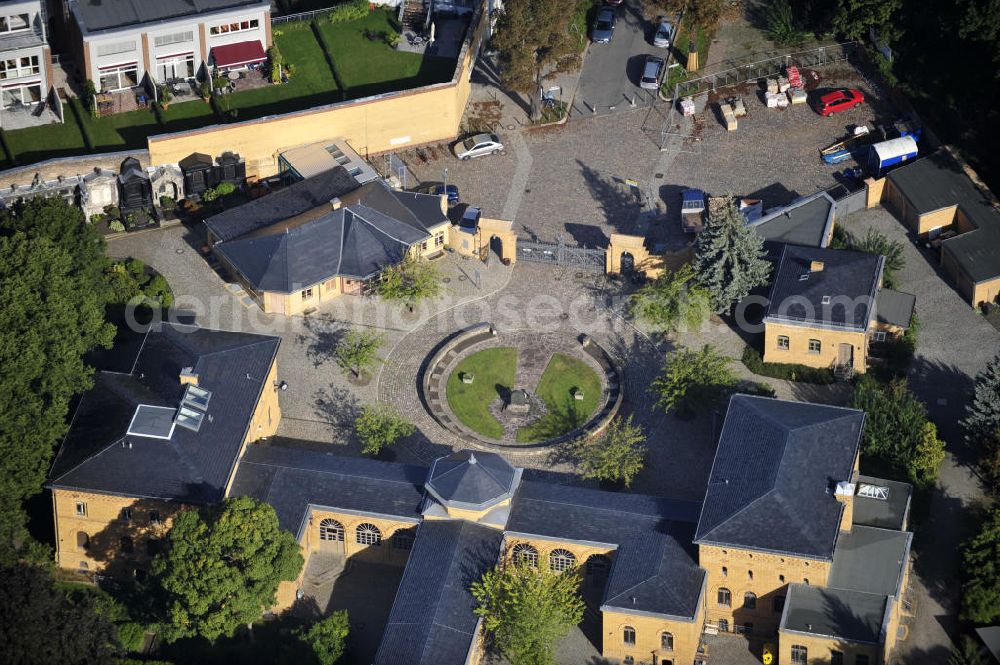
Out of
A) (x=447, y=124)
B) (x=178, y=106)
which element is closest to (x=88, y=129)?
(x=178, y=106)

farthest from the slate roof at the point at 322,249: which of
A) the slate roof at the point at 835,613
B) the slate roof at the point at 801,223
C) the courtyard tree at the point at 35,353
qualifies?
the slate roof at the point at 835,613

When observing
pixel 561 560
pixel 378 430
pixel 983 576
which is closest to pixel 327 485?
pixel 378 430

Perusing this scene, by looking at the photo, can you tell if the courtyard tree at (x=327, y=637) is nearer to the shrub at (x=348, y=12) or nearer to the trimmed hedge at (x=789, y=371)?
the trimmed hedge at (x=789, y=371)

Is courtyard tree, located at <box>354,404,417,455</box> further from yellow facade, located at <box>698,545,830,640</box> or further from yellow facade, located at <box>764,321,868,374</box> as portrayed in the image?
yellow facade, located at <box>764,321,868,374</box>

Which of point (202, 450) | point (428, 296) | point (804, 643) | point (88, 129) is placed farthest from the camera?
point (88, 129)

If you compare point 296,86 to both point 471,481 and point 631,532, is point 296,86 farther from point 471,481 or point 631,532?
point 631,532

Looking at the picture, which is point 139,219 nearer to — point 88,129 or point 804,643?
point 88,129

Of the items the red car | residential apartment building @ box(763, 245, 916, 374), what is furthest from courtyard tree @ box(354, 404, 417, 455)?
the red car
